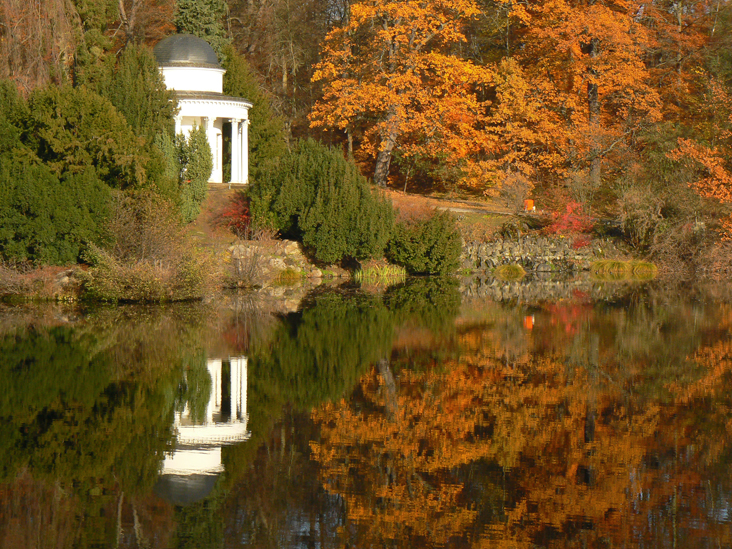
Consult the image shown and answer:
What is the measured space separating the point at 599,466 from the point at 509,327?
896cm

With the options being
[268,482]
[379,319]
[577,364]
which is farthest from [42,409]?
[379,319]

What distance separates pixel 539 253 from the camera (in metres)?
32.9

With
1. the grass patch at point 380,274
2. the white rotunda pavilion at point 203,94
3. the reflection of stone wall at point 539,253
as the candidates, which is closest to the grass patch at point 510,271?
the reflection of stone wall at point 539,253

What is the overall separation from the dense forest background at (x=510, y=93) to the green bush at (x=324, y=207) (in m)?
2.77

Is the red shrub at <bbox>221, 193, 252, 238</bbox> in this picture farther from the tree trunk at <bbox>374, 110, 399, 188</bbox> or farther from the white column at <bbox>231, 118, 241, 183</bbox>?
the tree trunk at <bbox>374, 110, 399, 188</bbox>

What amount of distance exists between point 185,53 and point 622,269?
1772 cm

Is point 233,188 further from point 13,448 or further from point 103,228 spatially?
point 13,448

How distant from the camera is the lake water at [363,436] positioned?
6.20 m

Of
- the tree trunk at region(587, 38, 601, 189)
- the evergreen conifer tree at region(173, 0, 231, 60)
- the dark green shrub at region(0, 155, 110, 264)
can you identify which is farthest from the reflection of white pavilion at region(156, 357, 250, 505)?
the evergreen conifer tree at region(173, 0, 231, 60)

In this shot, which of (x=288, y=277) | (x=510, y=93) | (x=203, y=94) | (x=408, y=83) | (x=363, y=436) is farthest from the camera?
(x=510, y=93)

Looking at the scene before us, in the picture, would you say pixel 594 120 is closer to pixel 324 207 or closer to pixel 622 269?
pixel 622 269

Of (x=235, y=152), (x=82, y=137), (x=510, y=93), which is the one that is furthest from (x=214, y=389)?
(x=510, y=93)

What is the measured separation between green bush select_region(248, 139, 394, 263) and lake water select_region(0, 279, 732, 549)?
35.9 ft

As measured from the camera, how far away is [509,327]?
53.8ft
